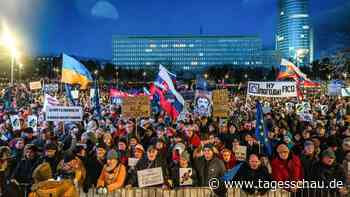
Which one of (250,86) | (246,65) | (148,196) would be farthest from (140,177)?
(246,65)

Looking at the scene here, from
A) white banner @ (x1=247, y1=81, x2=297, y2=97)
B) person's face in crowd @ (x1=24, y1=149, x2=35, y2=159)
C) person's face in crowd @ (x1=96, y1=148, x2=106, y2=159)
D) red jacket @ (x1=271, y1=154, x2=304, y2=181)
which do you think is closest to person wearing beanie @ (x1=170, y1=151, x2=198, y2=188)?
red jacket @ (x1=271, y1=154, x2=304, y2=181)

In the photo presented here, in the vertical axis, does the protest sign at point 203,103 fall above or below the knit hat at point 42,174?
above

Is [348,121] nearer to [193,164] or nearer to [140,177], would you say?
[193,164]

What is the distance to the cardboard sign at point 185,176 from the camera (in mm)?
6543

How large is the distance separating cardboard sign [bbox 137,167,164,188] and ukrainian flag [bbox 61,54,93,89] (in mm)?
6357

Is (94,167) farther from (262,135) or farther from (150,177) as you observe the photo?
(262,135)

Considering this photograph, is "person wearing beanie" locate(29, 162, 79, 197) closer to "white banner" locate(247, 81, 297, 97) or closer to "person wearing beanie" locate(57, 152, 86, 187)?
"person wearing beanie" locate(57, 152, 86, 187)

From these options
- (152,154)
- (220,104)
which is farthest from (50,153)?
(220,104)

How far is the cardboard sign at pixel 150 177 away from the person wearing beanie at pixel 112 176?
29 cm

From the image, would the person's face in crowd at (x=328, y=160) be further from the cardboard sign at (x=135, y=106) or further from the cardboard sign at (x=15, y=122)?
the cardboard sign at (x=15, y=122)

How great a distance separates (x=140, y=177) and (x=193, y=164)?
1.13 meters

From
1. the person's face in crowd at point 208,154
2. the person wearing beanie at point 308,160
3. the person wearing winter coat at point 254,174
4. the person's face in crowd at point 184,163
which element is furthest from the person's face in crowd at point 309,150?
the person's face in crowd at point 184,163

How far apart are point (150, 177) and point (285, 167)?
233 centimetres

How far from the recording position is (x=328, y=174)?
6625mm
